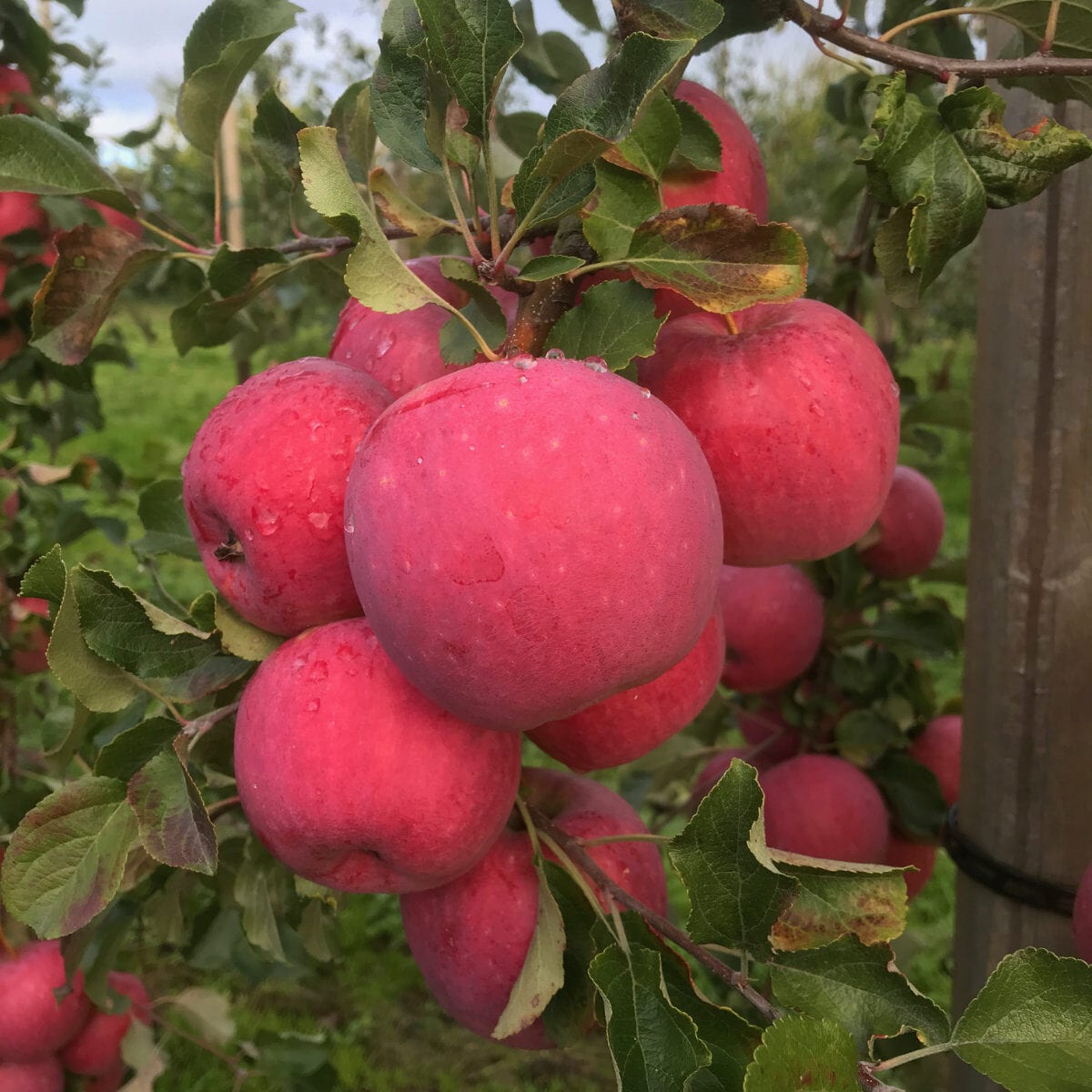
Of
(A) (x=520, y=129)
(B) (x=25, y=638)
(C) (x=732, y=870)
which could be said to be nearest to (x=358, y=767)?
(C) (x=732, y=870)

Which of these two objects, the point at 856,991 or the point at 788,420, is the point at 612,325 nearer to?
the point at 788,420

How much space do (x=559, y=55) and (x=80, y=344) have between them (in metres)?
0.55

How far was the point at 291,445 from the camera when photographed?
0.72 m

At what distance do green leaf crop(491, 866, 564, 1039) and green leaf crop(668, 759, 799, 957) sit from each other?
0.14m

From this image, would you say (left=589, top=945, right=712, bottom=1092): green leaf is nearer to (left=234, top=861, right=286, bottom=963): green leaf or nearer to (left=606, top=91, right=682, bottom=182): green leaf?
(left=234, top=861, right=286, bottom=963): green leaf

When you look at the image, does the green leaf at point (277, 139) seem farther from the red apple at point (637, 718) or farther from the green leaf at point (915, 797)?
the green leaf at point (915, 797)

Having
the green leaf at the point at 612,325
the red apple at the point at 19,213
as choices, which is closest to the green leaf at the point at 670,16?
the green leaf at the point at 612,325

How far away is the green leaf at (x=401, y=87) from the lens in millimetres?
710

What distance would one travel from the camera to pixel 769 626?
1.48 m

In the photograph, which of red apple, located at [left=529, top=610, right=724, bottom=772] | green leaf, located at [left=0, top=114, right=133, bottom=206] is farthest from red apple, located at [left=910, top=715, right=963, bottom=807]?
green leaf, located at [left=0, top=114, right=133, bottom=206]

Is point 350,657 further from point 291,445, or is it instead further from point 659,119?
point 659,119

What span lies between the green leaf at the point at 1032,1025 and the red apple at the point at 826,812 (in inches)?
29.9

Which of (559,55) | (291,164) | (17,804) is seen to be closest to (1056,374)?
(559,55)

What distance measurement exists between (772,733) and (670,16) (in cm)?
118
